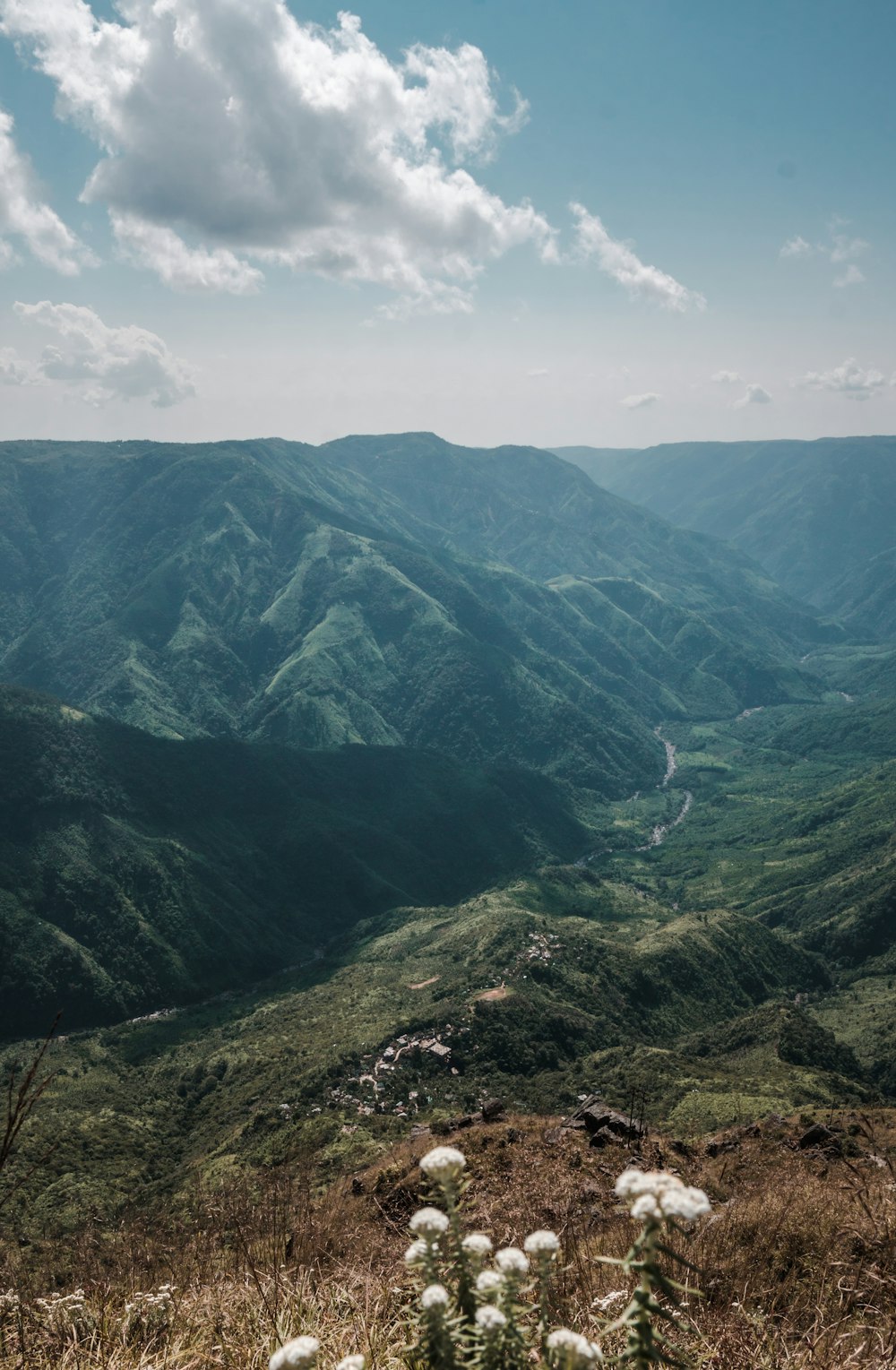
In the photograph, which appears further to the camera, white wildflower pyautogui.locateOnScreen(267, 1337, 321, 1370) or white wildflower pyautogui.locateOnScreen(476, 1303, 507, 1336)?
white wildflower pyautogui.locateOnScreen(267, 1337, 321, 1370)

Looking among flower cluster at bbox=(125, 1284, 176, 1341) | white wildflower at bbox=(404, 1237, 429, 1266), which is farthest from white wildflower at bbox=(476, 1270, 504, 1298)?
flower cluster at bbox=(125, 1284, 176, 1341)

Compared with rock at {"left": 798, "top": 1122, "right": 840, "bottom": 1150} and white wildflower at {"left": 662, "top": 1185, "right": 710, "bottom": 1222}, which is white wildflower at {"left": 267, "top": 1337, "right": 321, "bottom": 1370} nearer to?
white wildflower at {"left": 662, "top": 1185, "right": 710, "bottom": 1222}

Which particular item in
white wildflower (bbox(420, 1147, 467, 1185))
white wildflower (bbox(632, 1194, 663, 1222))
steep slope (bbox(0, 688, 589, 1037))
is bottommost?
steep slope (bbox(0, 688, 589, 1037))

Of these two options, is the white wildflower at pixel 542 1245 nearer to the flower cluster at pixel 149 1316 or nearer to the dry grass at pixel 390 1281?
the dry grass at pixel 390 1281

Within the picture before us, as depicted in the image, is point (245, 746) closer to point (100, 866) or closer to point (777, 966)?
point (100, 866)

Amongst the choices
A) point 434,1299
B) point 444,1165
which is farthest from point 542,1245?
point 444,1165

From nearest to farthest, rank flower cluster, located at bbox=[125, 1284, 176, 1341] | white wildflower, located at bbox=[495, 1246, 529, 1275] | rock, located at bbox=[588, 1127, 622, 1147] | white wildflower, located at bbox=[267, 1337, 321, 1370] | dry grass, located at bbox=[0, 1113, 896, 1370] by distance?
white wildflower, located at bbox=[267, 1337, 321, 1370] < white wildflower, located at bbox=[495, 1246, 529, 1275] < dry grass, located at bbox=[0, 1113, 896, 1370] < flower cluster, located at bbox=[125, 1284, 176, 1341] < rock, located at bbox=[588, 1127, 622, 1147]

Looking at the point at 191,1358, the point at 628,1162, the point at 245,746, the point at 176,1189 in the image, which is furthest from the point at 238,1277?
the point at 245,746
